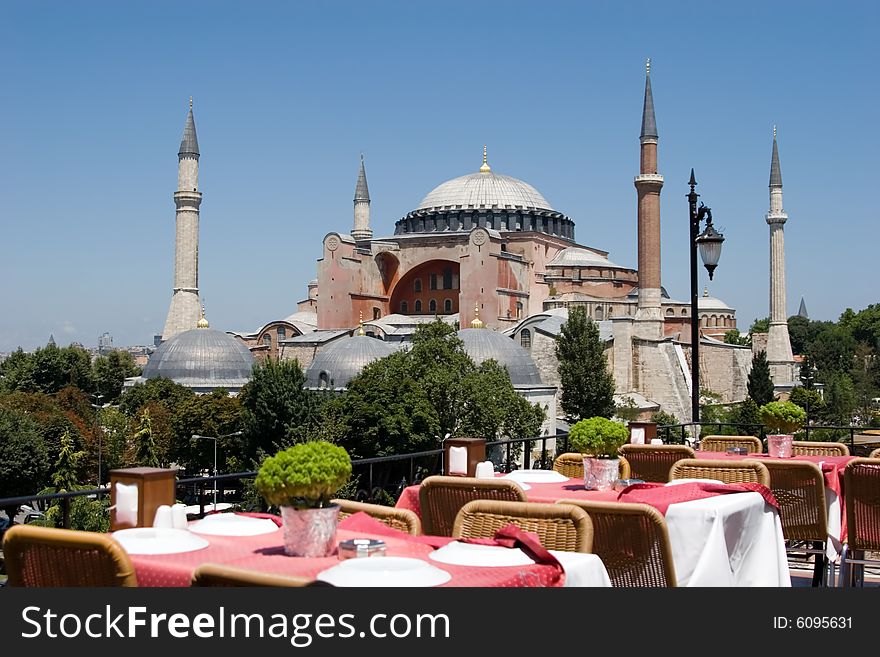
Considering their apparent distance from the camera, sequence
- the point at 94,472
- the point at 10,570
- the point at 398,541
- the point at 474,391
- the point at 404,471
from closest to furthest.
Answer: the point at 10,570 < the point at 398,541 < the point at 404,471 < the point at 474,391 < the point at 94,472

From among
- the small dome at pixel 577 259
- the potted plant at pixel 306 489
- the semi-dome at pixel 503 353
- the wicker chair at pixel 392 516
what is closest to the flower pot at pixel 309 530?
the potted plant at pixel 306 489

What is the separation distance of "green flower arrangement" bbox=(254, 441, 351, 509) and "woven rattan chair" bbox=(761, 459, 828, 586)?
2.64m

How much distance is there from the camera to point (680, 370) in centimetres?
3891

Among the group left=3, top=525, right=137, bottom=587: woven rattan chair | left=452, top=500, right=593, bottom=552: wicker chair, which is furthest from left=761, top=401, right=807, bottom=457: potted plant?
left=3, top=525, right=137, bottom=587: woven rattan chair

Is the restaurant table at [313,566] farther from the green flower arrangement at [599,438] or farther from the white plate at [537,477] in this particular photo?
the white plate at [537,477]

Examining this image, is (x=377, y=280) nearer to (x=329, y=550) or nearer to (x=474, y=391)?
(x=474, y=391)

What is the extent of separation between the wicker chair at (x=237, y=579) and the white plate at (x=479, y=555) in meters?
0.46

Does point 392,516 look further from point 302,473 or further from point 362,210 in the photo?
point 362,210

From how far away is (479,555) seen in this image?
267 cm

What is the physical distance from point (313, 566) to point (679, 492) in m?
1.70

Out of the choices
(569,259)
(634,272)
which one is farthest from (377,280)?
(634,272)

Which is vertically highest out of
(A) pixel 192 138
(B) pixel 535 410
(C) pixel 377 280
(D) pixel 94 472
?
(A) pixel 192 138

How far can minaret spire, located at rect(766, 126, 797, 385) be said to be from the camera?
4166 cm

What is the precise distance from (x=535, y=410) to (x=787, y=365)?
21.5 metres
